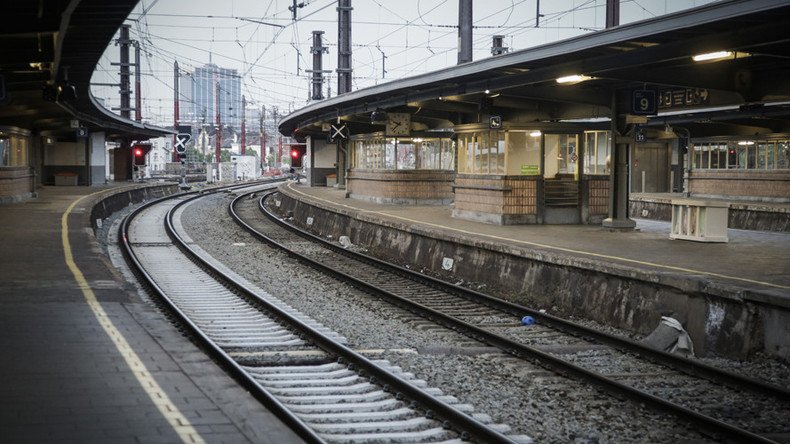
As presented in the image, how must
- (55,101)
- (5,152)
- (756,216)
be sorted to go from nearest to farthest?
(55,101)
(756,216)
(5,152)

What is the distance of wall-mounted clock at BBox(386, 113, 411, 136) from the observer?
27406 millimetres

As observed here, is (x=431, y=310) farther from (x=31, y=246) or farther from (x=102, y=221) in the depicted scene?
(x=102, y=221)

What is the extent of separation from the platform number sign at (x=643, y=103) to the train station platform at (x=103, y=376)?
1085cm

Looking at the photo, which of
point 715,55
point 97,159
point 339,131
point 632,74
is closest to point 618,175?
point 632,74

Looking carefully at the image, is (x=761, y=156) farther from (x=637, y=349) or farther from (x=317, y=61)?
(x=637, y=349)

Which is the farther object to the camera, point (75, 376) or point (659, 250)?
point (659, 250)

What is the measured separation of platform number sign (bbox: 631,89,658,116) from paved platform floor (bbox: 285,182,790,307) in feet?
8.59

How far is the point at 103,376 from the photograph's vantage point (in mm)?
7426

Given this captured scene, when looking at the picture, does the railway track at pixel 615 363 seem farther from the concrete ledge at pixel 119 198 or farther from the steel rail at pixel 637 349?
the concrete ledge at pixel 119 198

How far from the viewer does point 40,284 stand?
12617 millimetres

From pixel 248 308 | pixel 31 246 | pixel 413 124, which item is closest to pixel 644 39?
pixel 248 308

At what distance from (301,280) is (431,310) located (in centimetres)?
479

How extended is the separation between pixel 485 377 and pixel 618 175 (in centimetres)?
1134

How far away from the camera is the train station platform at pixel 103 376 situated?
599 centimetres
